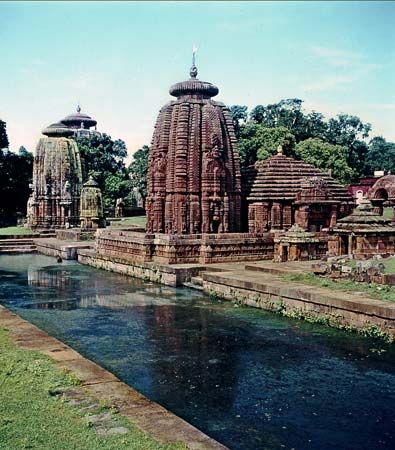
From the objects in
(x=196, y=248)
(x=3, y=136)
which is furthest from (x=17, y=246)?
(x=3, y=136)

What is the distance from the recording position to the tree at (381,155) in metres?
69.4

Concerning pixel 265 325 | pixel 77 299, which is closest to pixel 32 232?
pixel 77 299

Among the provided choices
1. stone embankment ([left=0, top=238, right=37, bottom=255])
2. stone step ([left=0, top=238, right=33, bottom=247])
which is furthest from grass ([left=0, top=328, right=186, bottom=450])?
stone step ([left=0, top=238, right=33, bottom=247])

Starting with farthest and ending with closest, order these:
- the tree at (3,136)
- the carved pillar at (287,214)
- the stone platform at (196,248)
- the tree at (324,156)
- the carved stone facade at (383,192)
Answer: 1. the tree at (3,136)
2. the tree at (324,156)
3. the carved stone facade at (383,192)
4. the carved pillar at (287,214)
5. the stone platform at (196,248)

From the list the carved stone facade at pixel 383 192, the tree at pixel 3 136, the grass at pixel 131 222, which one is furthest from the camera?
the tree at pixel 3 136

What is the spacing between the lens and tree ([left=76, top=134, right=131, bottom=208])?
2046 inches

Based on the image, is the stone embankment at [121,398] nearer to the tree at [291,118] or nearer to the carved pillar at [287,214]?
the carved pillar at [287,214]

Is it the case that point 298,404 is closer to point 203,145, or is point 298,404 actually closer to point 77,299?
point 77,299

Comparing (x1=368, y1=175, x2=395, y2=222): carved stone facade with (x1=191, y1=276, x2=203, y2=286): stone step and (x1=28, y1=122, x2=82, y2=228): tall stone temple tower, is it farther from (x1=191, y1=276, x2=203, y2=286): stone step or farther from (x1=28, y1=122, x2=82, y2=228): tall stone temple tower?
(x1=28, y1=122, x2=82, y2=228): tall stone temple tower

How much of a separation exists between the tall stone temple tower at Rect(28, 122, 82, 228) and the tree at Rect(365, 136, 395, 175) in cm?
3499

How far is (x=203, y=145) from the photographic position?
76.4 ft

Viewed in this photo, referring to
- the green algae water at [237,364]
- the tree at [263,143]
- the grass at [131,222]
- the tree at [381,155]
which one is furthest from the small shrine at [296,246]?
the tree at [381,155]

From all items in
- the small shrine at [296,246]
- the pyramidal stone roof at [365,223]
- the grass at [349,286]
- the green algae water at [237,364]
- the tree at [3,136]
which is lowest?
the green algae water at [237,364]

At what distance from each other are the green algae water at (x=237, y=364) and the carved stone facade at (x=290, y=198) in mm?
8197
